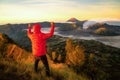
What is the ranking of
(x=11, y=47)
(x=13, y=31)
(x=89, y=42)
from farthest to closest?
(x=13, y=31) → (x=89, y=42) → (x=11, y=47)

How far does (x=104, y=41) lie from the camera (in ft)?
419

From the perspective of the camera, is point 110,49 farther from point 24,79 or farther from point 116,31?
point 24,79

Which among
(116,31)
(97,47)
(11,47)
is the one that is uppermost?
(11,47)

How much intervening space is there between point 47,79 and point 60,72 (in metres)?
0.76

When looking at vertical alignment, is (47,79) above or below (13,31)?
above

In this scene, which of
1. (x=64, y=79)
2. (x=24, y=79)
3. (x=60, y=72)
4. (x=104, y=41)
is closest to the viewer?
(x=24, y=79)

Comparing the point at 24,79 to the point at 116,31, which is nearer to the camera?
the point at 24,79

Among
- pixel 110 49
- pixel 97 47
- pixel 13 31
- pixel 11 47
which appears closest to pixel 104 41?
pixel 97 47

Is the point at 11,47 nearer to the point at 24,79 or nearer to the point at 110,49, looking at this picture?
the point at 24,79

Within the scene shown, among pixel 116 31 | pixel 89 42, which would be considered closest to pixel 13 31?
pixel 89 42

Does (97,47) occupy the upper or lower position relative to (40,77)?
lower

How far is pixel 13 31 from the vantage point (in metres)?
144

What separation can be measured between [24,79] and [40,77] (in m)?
0.36

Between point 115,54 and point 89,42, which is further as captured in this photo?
point 89,42
